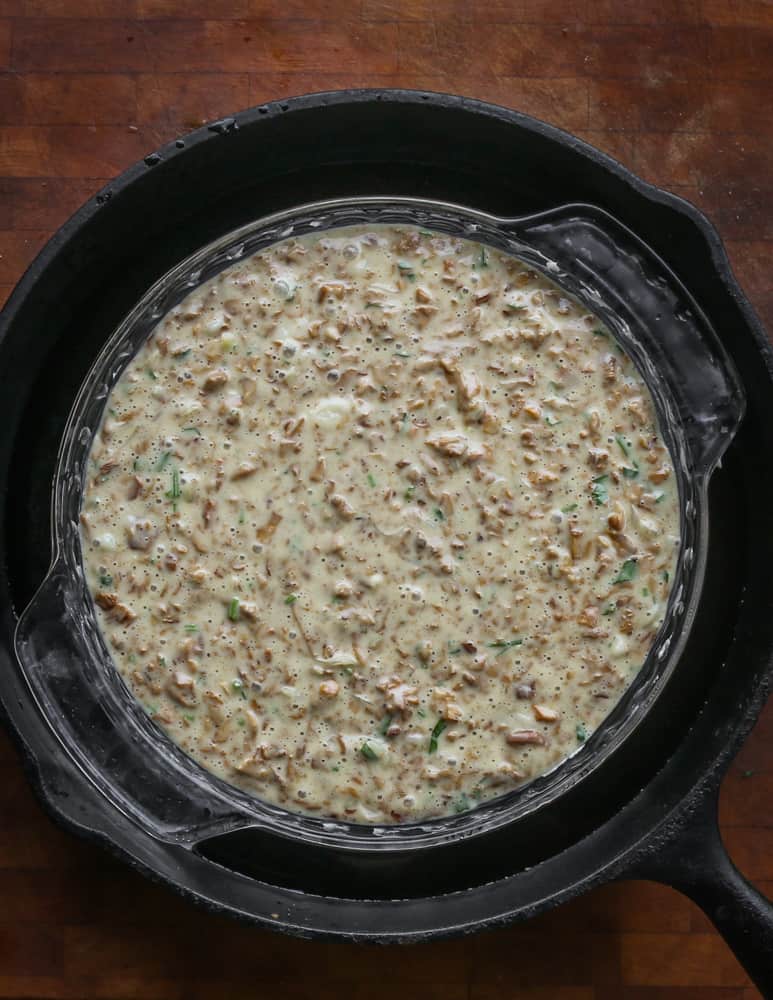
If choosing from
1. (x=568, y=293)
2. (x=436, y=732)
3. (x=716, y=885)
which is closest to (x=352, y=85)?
(x=568, y=293)

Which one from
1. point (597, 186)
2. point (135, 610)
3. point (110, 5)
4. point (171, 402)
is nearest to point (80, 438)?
point (171, 402)

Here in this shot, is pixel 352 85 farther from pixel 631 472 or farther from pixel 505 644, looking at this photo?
pixel 505 644

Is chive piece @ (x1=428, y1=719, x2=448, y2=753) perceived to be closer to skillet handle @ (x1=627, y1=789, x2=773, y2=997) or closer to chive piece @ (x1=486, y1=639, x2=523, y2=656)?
chive piece @ (x1=486, y1=639, x2=523, y2=656)

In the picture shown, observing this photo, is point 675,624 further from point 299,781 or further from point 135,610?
point 135,610

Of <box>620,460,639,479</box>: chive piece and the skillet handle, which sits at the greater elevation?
<box>620,460,639,479</box>: chive piece

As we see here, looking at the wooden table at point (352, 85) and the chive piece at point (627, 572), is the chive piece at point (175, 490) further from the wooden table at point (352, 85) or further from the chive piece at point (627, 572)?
the chive piece at point (627, 572)

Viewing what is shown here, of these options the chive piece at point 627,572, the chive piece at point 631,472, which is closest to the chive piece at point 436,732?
the chive piece at point 627,572

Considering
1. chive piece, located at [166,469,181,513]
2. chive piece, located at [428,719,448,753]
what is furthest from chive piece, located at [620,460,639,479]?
chive piece, located at [166,469,181,513]
